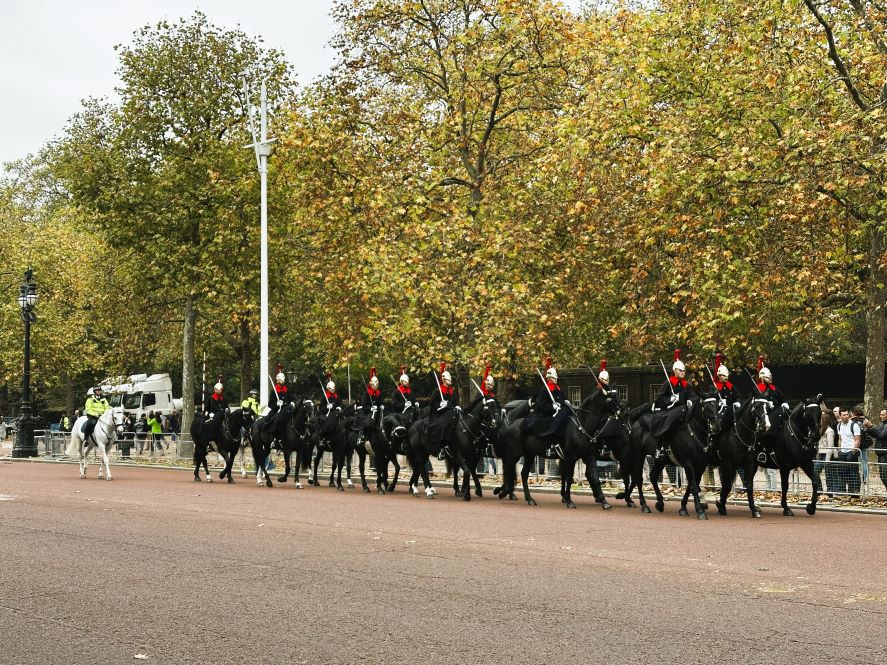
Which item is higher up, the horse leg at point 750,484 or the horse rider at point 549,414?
the horse rider at point 549,414

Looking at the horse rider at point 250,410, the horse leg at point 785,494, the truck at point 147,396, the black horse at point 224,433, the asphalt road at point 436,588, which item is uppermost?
the truck at point 147,396

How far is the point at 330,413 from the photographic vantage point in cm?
2495

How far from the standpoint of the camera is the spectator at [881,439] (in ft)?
66.3

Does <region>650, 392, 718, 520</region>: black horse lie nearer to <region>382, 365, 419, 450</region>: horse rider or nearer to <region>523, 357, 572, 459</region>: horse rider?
<region>523, 357, 572, 459</region>: horse rider

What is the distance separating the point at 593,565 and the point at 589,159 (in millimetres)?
17710

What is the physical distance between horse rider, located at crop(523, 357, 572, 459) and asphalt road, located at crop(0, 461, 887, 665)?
2438mm

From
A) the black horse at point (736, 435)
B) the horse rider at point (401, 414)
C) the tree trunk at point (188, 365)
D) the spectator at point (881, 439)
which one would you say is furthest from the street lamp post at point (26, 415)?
the spectator at point (881, 439)

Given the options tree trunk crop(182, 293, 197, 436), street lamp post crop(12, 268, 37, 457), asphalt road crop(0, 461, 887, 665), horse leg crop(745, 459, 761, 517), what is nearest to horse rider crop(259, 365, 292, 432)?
asphalt road crop(0, 461, 887, 665)

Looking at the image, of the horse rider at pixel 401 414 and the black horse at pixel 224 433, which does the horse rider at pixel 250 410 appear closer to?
the black horse at pixel 224 433

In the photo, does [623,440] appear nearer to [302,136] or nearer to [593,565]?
[593,565]

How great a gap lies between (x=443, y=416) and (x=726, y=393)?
18.8 feet

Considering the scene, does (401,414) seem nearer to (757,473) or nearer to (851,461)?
(757,473)

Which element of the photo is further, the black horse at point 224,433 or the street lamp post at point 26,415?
the street lamp post at point 26,415

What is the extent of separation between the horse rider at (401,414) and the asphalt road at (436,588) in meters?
5.33
